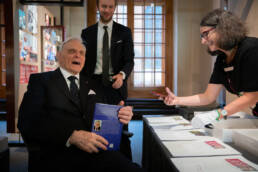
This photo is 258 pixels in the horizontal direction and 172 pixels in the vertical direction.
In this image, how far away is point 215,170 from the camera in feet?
2.11

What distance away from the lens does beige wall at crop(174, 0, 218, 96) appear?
4848 millimetres

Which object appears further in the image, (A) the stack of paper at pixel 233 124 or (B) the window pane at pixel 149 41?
(B) the window pane at pixel 149 41

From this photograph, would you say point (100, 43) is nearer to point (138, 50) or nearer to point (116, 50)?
point (116, 50)

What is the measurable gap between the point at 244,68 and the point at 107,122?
0.90m

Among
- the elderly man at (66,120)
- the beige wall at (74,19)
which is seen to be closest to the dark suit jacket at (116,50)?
the elderly man at (66,120)

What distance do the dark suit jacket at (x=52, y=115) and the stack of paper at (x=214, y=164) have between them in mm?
582

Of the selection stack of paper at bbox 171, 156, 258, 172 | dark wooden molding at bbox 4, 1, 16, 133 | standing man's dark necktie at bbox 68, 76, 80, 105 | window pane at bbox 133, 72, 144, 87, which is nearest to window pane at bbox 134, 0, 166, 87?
window pane at bbox 133, 72, 144, 87

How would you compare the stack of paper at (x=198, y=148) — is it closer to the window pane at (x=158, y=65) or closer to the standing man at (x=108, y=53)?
the standing man at (x=108, y=53)

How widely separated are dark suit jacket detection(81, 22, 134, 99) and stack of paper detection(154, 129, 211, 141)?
0.64 m

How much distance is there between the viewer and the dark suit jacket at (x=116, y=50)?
5.54 feet

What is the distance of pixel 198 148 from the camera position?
0.86 m

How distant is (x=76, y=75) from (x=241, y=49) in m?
1.07

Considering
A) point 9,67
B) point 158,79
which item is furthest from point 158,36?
point 9,67

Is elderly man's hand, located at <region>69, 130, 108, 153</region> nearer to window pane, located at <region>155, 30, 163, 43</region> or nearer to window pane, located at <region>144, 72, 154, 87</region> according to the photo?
window pane, located at <region>144, 72, 154, 87</region>
